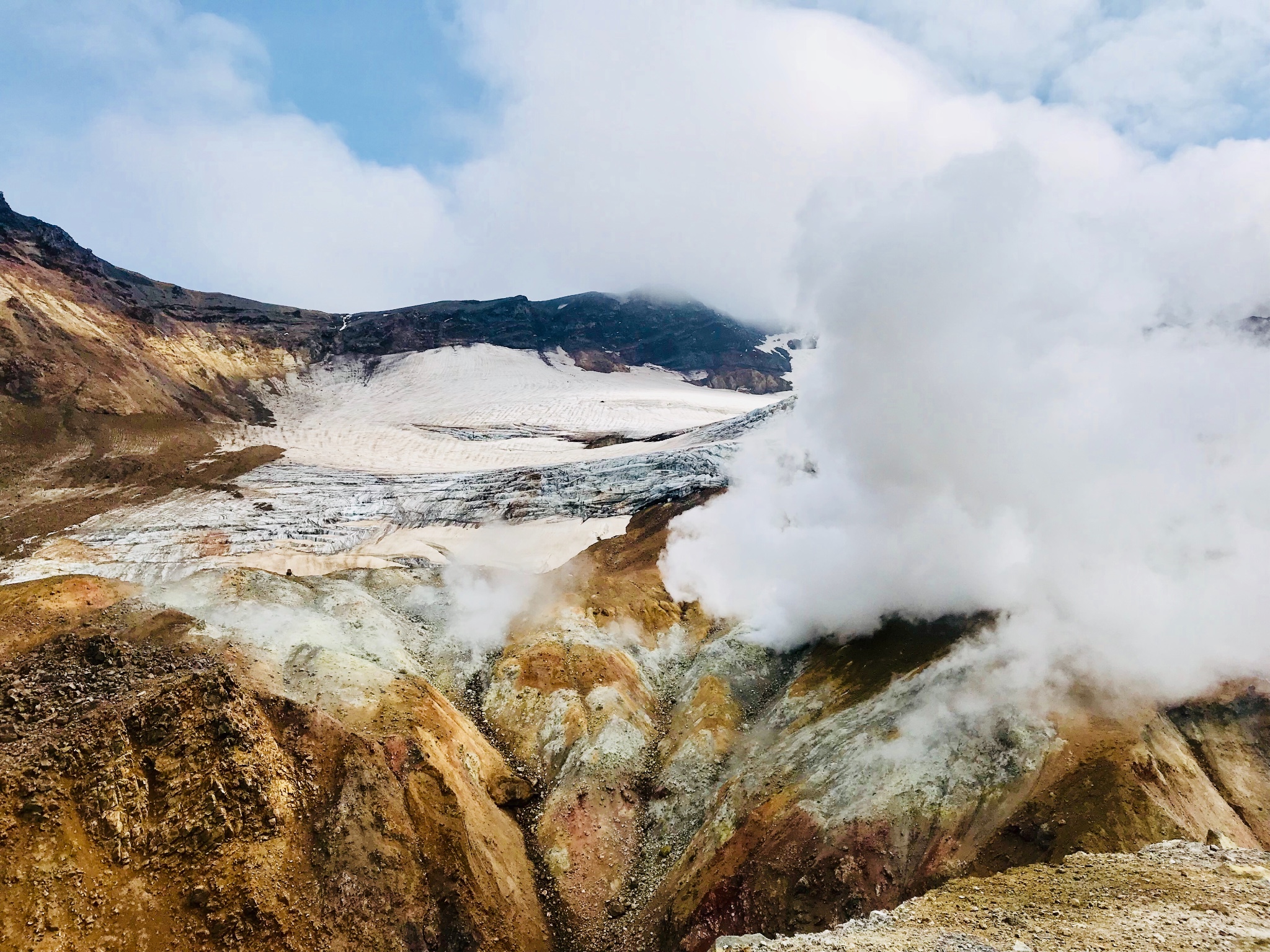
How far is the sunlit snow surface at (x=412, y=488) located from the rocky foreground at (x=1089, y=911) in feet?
123

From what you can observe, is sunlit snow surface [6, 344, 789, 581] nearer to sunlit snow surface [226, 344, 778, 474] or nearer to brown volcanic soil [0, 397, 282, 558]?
sunlit snow surface [226, 344, 778, 474]

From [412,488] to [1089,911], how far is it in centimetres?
6428

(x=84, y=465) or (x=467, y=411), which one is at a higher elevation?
(x=467, y=411)

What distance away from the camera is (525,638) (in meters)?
35.9

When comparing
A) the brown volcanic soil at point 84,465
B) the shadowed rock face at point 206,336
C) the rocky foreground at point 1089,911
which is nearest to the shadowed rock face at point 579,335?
the shadowed rock face at point 206,336

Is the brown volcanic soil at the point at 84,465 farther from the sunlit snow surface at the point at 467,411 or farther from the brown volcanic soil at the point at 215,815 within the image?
the brown volcanic soil at the point at 215,815

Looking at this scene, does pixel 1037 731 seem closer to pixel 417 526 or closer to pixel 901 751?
pixel 901 751

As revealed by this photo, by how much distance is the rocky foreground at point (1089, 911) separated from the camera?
42.8 ft

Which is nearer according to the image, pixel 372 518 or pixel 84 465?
pixel 372 518

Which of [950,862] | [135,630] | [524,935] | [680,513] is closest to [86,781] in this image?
[135,630]

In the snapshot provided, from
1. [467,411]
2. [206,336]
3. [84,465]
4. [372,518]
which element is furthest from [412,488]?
[206,336]

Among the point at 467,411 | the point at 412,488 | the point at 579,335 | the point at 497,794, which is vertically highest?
the point at 579,335

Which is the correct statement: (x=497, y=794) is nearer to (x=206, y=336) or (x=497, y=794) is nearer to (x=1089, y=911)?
(x=1089, y=911)

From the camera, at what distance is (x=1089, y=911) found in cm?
1436
